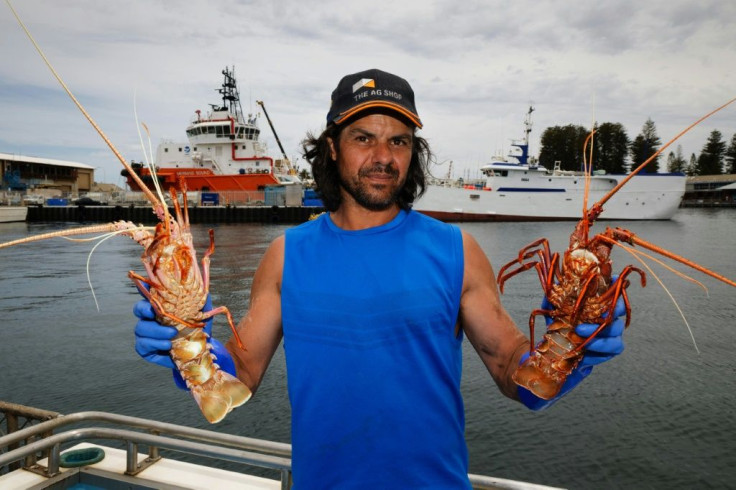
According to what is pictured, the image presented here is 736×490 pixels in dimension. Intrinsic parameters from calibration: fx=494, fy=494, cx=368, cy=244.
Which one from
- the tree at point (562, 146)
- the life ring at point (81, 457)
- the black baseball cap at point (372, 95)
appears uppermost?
the tree at point (562, 146)

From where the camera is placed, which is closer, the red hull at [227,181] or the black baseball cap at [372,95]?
the black baseball cap at [372,95]

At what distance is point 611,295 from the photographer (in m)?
1.79

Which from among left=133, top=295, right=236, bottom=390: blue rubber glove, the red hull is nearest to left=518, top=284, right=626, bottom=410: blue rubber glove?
left=133, top=295, right=236, bottom=390: blue rubber glove

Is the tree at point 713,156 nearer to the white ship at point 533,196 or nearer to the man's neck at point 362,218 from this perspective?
the white ship at point 533,196

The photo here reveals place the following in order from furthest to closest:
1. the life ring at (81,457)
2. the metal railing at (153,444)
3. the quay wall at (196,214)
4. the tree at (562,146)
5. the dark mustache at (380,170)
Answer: the tree at (562,146), the quay wall at (196,214), the life ring at (81,457), the metal railing at (153,444), the dark mustache at (380,170)

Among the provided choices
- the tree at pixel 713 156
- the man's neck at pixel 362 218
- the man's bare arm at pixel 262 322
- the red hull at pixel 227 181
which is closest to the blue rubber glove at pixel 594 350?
the man's neck at pixel 362 218

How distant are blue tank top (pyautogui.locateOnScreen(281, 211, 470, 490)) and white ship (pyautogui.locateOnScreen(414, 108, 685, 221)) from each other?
42.5 m

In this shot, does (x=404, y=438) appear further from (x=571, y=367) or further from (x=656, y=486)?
(x=656, y=486)

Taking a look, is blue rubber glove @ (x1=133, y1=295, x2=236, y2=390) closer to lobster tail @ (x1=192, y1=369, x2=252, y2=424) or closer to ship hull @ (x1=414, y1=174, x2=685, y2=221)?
lobster tail @ (x1=192, y1=369, x2=252, y2=424)

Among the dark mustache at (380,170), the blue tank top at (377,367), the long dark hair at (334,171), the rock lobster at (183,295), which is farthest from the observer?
Answer: the long dark hair at (334,171)

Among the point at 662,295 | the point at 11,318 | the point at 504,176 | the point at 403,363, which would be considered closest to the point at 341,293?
the point at 403,363

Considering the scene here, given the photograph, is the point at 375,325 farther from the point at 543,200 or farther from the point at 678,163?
the point at 678,163

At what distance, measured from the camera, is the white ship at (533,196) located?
44531mm

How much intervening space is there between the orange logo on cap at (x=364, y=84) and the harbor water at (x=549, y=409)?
5988 mm
